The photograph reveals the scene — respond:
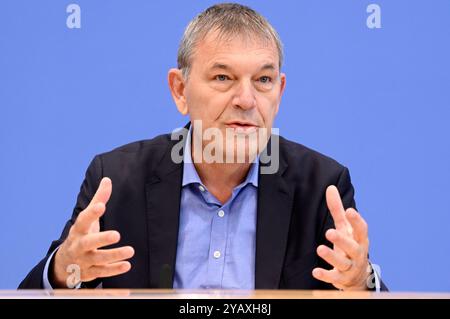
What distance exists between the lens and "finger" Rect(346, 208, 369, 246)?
4.24ft

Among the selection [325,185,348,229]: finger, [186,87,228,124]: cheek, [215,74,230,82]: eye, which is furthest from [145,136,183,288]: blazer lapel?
[325,185,348,229]: finger

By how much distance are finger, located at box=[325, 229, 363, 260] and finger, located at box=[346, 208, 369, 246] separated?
0.02 meters

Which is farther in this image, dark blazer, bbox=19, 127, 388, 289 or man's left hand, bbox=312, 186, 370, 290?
dark blazer, bbox=19, 127, 388, 289

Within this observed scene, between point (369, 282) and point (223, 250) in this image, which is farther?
point (223, 250)

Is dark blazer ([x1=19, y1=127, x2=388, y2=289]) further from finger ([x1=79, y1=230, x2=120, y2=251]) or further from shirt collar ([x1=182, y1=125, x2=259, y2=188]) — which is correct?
finger ([x1=79, y1=230, x2=120, y2=251])

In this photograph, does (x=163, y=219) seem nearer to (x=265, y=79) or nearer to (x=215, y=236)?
(x=215, y=236)

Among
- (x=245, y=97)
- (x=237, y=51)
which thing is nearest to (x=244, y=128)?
(x=245, y=97)

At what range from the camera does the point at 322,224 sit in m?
1.72

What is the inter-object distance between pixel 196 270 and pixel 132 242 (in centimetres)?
19

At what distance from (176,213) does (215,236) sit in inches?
4.8

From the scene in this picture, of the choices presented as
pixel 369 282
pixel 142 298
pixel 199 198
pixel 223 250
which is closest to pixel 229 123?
pixel 199 198

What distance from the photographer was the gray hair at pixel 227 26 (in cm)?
172

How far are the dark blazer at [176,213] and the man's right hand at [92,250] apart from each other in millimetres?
180
